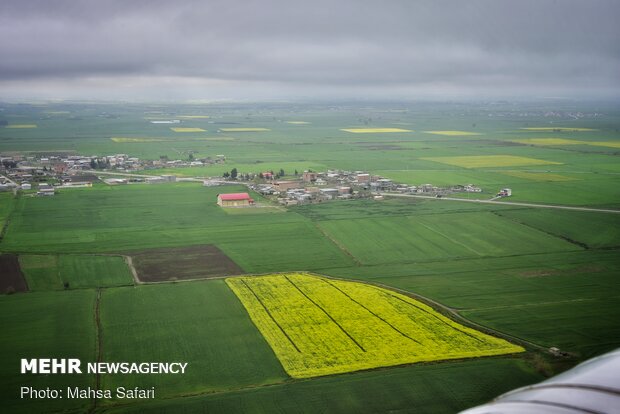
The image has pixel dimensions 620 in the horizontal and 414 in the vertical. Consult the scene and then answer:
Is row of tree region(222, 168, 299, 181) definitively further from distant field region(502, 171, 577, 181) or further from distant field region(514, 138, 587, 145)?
distant field region(514, 138, 587, 145)

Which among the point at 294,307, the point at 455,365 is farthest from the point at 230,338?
the point at 455,365

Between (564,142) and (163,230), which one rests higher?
(564,142)

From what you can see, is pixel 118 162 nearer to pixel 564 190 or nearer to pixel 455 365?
pixel 564 190

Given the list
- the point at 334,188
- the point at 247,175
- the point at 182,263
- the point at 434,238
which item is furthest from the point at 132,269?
the point at 247,175

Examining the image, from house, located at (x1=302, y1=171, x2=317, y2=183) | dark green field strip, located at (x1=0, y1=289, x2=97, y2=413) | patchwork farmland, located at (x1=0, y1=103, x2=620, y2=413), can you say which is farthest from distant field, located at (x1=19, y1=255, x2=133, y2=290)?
house, located at (x1=302, y1=171, x2=317, y2=183)

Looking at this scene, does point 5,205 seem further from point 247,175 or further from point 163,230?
point 247,175

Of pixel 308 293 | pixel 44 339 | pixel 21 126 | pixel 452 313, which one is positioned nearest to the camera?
pixel 44 339
